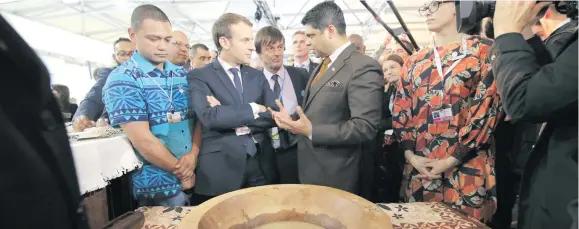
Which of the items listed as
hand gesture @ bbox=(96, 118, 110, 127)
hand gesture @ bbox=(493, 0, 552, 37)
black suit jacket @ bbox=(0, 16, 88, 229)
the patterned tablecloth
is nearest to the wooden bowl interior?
the patterned tablecloth

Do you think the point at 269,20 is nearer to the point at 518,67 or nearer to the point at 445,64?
the point at 445,64

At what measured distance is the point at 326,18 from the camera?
170 cm

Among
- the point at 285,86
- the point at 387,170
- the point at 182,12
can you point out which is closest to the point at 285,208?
the point at 285,86

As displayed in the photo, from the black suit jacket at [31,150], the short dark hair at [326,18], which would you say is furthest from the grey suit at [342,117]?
the black suit jacket at [31,150]

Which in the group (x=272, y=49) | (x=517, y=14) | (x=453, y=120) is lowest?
(x=453, y=120)

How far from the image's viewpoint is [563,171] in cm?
77

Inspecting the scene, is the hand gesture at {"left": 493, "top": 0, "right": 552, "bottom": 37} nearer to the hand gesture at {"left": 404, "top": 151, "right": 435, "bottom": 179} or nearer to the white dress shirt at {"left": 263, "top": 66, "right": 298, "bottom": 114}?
the hand gesture at {"left": 404, "top": 151, "right": 435, "bottom": 179}

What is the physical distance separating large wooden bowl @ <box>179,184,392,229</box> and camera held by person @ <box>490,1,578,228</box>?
448mm

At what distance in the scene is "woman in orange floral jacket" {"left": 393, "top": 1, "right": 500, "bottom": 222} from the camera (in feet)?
4.88

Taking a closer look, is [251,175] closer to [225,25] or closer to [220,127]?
[220,127]

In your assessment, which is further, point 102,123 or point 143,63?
point 102,123

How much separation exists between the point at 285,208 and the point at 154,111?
Answer: 0.92 metres

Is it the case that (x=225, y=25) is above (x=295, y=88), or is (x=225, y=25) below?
above

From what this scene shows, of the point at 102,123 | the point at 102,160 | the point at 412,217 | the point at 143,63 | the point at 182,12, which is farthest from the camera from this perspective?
the point at 182,12
